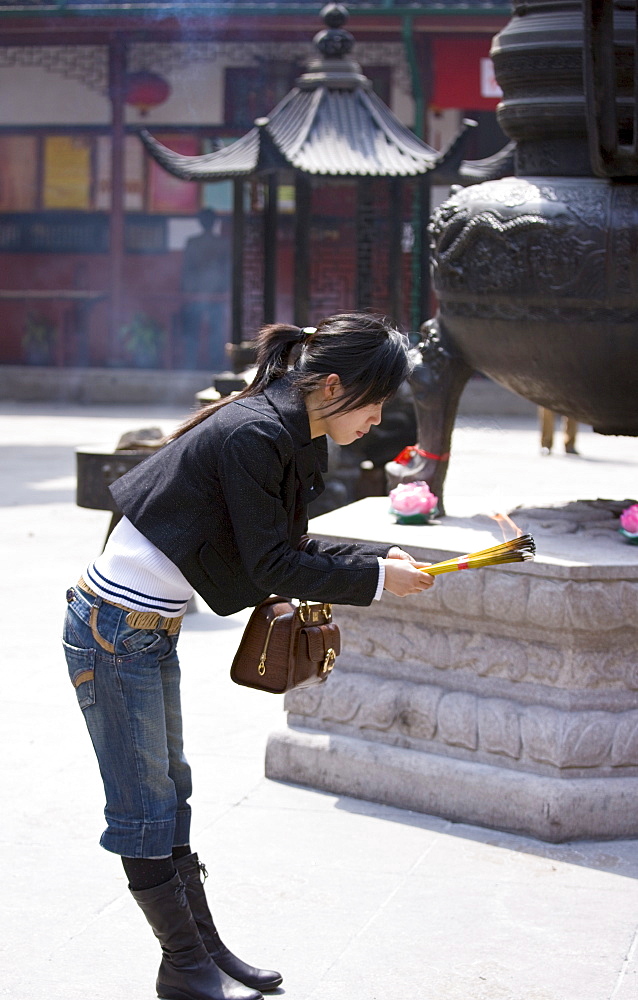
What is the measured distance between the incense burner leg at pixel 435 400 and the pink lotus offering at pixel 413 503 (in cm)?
16

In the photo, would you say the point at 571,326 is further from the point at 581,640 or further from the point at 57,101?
the point at 57,101

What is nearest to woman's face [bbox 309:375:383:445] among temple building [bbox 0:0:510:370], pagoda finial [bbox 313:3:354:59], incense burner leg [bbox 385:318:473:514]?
incense burner leg [bbox 385:318:473:514]

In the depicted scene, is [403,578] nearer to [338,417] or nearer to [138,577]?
[338,417]

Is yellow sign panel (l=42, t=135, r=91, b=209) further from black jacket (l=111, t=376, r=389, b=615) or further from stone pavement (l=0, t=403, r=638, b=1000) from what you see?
black jacket (l=111, t=376, r=389, b=615)

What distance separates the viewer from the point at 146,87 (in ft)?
48.3

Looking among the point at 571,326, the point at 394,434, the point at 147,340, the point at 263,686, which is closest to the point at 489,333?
the point at 571,326

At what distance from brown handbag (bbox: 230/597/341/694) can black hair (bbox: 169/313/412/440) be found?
394 mm

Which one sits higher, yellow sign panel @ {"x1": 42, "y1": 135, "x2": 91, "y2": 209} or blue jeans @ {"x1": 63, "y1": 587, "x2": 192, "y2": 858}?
yellow sign panel @ {"x1": 42, "y1": 135, "x2": 91, "y2": 209}

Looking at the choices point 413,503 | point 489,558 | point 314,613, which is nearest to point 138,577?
point 314,613

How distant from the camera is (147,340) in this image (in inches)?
599

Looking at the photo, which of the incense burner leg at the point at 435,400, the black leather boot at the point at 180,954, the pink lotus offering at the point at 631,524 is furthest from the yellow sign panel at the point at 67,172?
the black leather boot at the point at 180,954

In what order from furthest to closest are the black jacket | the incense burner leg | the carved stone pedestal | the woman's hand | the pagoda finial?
the pagoda finial, the incense burner leg, the carved stone pedestal, the woman's hand, the black jacket

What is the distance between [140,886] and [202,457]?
0.80 m

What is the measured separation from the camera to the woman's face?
93.3 inches
